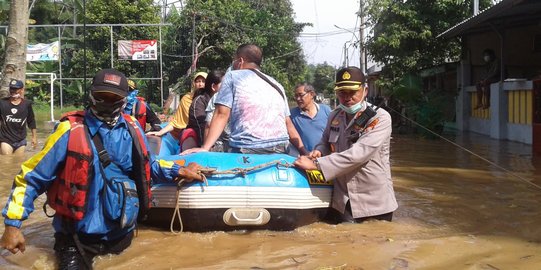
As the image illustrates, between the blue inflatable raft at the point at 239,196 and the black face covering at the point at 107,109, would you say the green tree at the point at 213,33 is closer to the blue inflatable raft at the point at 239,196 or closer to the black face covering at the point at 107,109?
the blue inflatable raft at the point at 239,196

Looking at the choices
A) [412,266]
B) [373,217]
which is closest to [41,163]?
[412,266]

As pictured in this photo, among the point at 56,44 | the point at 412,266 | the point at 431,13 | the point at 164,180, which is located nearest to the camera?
the point at 412,266

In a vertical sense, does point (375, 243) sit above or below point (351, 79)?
below

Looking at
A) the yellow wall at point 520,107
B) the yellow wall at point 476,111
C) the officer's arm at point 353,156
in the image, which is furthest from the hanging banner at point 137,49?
the officer's arm at point 353,156

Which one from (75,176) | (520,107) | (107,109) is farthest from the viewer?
(520,107)

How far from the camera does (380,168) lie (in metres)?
4.41

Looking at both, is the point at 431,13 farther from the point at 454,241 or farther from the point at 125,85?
the point at 125,85

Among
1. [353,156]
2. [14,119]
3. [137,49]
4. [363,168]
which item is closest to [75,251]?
[353,156]

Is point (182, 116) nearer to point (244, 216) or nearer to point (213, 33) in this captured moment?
point (244, 216)

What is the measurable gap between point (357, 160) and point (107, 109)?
6.31 feet

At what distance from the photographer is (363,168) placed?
4.37 m

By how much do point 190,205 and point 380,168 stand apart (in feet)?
4.94

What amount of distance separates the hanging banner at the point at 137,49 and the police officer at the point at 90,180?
19362mm

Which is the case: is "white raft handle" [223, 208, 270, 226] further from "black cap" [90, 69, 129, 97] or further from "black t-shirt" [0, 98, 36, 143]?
"black t-shirt" [0, 98, 36, 143]
